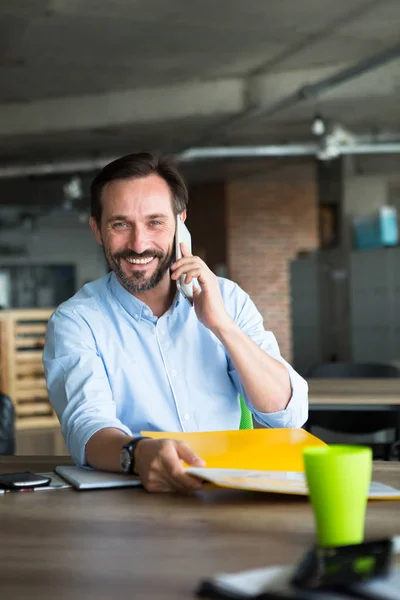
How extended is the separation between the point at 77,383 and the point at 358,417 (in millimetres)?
2627

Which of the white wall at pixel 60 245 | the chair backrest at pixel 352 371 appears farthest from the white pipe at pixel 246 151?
the chair backrest at pixel 352 371

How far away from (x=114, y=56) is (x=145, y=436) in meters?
6.05

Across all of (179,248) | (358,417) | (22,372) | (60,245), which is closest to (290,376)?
(179,248)

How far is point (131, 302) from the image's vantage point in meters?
1.92

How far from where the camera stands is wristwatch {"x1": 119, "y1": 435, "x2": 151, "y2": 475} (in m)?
1.46

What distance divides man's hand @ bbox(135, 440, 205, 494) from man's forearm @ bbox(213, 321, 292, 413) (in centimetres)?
40

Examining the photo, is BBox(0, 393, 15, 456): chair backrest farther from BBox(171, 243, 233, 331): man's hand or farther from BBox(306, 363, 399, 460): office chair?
BBox(306, 363, 399, 460): office chair

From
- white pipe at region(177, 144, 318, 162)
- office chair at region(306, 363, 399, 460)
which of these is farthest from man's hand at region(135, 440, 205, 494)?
white pipe at region(177, 144, 318, 162)

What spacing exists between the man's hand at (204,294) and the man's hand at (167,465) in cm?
43

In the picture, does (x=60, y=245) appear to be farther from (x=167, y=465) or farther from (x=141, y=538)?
(x=141, y=538)

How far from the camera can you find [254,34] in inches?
260

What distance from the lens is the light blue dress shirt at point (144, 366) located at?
1763 millimetres

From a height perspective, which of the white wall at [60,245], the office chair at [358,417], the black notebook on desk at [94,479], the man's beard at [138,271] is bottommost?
the office chair at [358,417]

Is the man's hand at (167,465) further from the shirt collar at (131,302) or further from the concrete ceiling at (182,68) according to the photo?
the concrete ceiling at (182,68)
